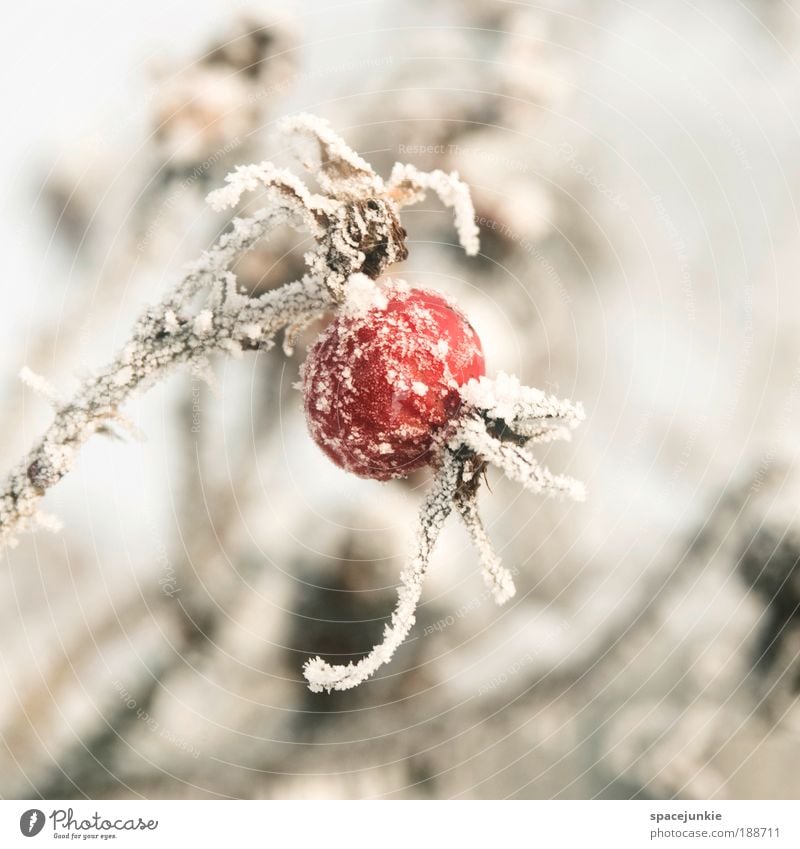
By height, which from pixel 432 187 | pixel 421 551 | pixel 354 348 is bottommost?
pixel 421 551

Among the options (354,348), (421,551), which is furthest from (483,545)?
(354,348)

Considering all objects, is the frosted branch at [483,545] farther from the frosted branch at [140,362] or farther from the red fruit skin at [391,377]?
the frosted branch at [140,362]

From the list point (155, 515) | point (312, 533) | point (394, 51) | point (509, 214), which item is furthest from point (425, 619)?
point (394, 51)

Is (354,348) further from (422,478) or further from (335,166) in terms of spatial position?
(422,478)

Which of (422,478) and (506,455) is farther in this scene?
(422,478)

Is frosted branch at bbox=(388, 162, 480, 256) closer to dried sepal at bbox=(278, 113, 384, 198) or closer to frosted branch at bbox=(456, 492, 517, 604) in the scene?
dried sepal at bbox=(278, 113, 384, 198)

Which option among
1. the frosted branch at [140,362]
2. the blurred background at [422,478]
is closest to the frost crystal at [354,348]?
the frosted branch at [140,362]
